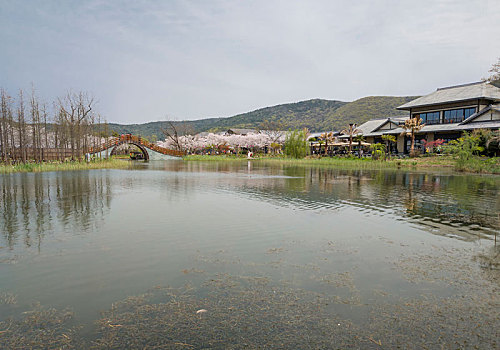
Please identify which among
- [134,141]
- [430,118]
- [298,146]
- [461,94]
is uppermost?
[461,94]

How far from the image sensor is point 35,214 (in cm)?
888

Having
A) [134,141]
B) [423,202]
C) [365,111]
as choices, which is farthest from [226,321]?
[365,111]

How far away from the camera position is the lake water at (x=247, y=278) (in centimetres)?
327

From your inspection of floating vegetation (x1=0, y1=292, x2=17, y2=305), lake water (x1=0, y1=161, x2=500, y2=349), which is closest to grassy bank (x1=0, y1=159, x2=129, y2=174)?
lake water (x1=0, y1=161, x2=500, y2=349)

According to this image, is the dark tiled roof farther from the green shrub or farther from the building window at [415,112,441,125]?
the green shrub

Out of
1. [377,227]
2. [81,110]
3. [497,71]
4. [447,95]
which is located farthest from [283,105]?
[377,227]

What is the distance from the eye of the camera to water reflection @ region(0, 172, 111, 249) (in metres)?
7.07

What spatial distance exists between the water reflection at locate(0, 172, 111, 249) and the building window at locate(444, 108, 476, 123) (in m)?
42.2

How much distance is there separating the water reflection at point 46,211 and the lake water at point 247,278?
0.07 metres

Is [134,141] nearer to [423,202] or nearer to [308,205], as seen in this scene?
[308,205]

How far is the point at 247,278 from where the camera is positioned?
4.68 m

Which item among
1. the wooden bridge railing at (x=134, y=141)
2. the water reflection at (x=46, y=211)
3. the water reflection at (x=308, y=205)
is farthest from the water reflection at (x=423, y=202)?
the wooden bridge railing at (x=134, y=141)

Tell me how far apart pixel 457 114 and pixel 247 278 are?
45.6 meters

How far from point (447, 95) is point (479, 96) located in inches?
215
